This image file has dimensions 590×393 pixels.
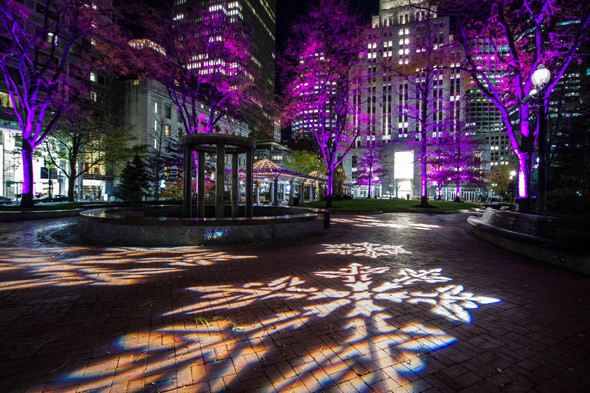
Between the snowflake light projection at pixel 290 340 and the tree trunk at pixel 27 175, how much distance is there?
20248mm

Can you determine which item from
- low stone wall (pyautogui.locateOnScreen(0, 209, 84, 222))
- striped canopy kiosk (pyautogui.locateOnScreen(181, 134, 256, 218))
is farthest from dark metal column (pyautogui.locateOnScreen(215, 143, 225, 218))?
low stone wall (pyautogui.locateOnScreen(0, 209, 84, 222))

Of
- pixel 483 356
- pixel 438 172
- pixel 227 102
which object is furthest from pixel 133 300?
pixel 438 172

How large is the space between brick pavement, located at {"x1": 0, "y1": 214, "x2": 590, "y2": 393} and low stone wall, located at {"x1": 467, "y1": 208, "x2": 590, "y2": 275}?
43cm

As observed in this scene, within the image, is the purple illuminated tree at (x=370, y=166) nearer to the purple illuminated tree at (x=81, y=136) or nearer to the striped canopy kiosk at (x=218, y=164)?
the purple illuminated tree at (x=81, y=136)

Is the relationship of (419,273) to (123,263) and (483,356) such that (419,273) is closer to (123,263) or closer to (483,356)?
(483,356)

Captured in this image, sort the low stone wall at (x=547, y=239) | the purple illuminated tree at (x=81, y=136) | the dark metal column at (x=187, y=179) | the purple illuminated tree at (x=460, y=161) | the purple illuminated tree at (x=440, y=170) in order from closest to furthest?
the low stone wall at (x=547, y=239) → the dark metal column at (x=187, y=179) → the purple illuminated tree at (x=81, y=136) → the purple illuminated tree at (x=440, y=170) → the purple illuminated tree at (x=460, y=161)

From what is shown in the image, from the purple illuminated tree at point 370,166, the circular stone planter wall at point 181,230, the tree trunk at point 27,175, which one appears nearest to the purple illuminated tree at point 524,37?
the circular stone planter wall at point 181,230

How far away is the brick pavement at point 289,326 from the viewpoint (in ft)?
8.09

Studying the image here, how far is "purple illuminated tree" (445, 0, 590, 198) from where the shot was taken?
36.4 feet

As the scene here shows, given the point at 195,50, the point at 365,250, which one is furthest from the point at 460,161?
the point at 365,250

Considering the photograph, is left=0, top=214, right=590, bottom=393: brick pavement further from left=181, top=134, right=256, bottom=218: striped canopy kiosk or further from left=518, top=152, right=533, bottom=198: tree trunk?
left=518, top=152, right=533, bottom=198: tree trunk

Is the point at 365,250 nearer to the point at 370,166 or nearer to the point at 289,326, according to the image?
the point at 289,326

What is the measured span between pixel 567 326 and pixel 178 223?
889 cm

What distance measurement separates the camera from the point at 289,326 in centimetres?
345
